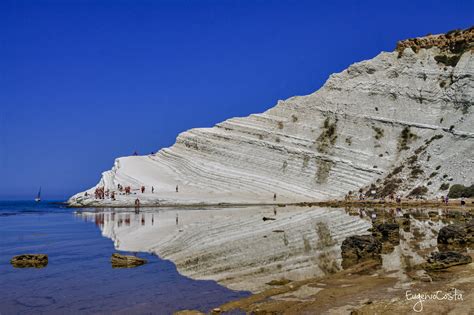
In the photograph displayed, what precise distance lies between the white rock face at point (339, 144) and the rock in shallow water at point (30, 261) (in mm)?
31106

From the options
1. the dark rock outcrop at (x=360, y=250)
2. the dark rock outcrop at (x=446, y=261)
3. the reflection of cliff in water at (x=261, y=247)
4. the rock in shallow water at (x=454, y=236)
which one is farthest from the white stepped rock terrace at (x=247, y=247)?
the rock in shallow water at (x=454, y=236)

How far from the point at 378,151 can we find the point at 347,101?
7173 millimetres

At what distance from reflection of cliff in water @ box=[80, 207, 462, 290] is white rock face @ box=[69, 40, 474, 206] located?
65.8ft

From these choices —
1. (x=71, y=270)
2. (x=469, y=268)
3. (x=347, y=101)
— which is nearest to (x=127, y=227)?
(x=71, y=270)

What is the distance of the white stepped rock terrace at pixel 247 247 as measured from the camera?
12398 millimetres

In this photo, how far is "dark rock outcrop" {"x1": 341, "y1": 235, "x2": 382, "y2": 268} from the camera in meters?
13.6

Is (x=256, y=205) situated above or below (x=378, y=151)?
below

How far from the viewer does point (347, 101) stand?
2099 inches

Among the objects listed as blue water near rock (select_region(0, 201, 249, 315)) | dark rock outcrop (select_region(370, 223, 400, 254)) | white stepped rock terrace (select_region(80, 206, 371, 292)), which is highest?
dark rock outcrop (select_region(370, 223, 400, 254))

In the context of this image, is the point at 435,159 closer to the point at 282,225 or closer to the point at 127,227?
the point at 282,225

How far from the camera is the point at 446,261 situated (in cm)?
1107

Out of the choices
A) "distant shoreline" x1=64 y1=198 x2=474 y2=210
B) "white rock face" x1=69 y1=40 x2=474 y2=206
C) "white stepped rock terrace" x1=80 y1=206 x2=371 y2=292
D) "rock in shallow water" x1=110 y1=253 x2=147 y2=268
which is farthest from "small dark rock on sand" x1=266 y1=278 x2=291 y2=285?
"white rock face" x1=69 y1=40 x2=474 y2=206
